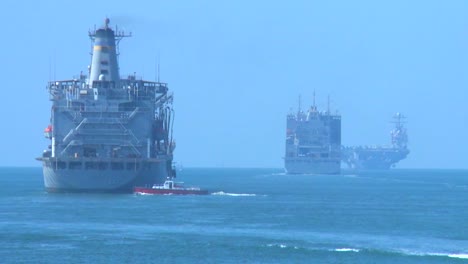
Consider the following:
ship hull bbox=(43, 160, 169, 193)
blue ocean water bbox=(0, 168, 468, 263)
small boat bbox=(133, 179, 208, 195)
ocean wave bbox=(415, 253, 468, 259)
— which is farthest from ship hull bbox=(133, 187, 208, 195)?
ocean wave bbox=(415, 253, 468, 259)

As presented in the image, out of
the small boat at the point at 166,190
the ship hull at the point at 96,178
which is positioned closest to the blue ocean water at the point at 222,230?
the ship hull at the point at 96,178

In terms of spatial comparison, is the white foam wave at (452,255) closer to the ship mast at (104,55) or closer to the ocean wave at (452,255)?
the ocean wave at (452,255)

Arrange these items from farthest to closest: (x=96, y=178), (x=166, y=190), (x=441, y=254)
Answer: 1. (x=166, y=190)
2. (x=96, y=178)
3. (x=441, y=254)

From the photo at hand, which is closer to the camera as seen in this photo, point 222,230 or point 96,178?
point 222,230

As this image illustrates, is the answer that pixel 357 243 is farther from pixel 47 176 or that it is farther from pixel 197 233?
pixel 47 176

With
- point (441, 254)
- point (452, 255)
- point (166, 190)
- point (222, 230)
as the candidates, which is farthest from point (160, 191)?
point (452, 255)

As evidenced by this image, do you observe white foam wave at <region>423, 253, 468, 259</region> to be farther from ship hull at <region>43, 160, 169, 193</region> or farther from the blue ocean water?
ship hull at <region>43, 160, 169, 193</region>

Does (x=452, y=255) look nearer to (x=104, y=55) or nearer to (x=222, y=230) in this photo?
(x=222, y=230)
